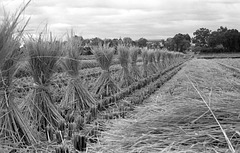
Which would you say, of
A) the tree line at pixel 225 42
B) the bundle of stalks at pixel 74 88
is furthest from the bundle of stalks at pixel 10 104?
the tree line at pixel 225 42

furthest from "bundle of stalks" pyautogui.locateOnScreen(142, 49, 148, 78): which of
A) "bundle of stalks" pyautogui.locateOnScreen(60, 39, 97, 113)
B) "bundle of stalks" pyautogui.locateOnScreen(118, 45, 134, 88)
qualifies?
"bundle of stalks" pyautogui.locateOnScreen(60, 39, 97, 113)

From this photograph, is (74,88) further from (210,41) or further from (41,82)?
(210,41)

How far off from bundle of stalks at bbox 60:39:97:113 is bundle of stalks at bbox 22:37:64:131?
1.12m

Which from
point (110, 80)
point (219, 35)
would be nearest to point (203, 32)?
point (219, 35)

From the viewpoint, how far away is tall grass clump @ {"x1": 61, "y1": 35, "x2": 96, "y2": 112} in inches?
199

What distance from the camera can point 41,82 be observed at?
3742 mm

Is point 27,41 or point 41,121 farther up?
point 27,41

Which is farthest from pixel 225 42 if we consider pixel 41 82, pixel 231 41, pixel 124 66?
pixel 41 82

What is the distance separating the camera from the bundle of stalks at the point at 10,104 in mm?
2707

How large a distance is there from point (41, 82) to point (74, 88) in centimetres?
147

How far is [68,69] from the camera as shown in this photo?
5.20 metres

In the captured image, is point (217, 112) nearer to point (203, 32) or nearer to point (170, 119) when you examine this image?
point (170, 119)

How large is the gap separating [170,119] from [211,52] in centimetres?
6921

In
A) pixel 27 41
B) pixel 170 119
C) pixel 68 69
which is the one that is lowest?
pixel 170 119
